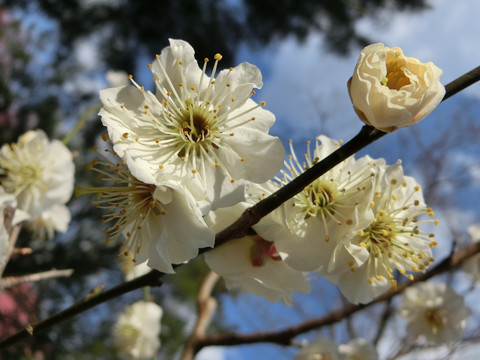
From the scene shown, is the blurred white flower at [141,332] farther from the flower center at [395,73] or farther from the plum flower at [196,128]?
the flower center at [395,73]

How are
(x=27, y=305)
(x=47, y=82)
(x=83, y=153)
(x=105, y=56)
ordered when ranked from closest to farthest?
(x=27, y=305)
(x=83, y=153)
(x=47, y=82)
(x=105, y=56)

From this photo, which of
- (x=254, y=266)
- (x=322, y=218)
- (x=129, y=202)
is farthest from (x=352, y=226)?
(x=129, y=202)

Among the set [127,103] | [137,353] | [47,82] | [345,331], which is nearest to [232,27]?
[47,82]

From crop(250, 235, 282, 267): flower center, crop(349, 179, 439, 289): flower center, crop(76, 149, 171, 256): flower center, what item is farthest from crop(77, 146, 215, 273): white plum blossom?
crop(349, 179, 439, 289): flower center

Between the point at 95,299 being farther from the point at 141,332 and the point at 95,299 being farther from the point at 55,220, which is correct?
the point at 141,332

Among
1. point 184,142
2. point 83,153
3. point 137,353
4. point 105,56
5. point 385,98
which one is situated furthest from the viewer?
point 105,56

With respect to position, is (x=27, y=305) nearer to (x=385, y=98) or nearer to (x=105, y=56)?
(x=105, y=56)

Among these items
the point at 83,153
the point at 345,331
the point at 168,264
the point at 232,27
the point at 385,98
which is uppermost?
the point at 385,98

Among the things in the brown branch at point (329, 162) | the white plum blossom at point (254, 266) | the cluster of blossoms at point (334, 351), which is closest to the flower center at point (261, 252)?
the white plum blossom at point (254, 266)
